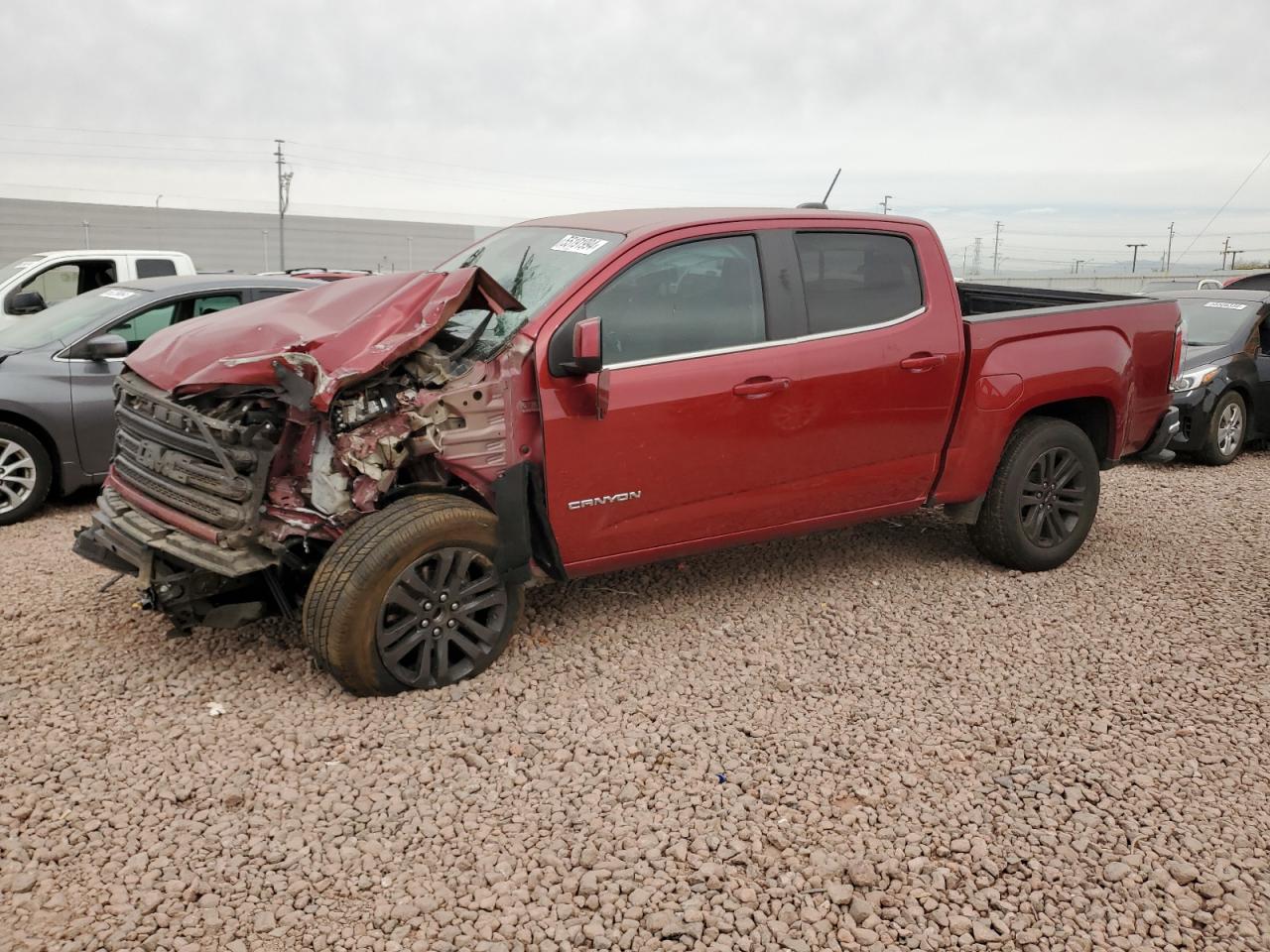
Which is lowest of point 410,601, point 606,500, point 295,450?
point 410,601

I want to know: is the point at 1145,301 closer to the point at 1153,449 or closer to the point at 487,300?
the point at 1153,449

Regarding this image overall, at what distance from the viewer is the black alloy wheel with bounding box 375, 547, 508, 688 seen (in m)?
3.97

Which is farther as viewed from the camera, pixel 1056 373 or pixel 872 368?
pixel 1056 373

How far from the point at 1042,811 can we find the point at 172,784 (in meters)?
2.85

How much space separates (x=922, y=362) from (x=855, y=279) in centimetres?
51

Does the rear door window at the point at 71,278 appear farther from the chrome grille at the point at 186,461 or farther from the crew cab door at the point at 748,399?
the crew cab door at the point at 748,399

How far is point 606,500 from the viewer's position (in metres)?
4.34

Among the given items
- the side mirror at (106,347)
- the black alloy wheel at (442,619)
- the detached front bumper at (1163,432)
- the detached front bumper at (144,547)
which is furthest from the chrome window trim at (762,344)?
the side mirror at (106,347)

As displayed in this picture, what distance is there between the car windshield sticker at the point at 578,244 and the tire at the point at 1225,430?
689cm

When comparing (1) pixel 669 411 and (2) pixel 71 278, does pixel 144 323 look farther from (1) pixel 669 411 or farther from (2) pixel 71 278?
(1) pixel 669 411

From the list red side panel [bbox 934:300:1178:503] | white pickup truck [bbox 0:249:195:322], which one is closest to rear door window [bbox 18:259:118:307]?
white pickup truck [bbox 0:249:195:322]

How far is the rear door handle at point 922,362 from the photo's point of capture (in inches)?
195

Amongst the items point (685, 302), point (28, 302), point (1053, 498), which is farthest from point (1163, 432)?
point (28, 302)

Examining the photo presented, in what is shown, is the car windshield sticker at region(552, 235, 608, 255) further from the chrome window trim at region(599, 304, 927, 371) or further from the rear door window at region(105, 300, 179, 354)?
the rear door window at region(105, 300, 179, 354)
